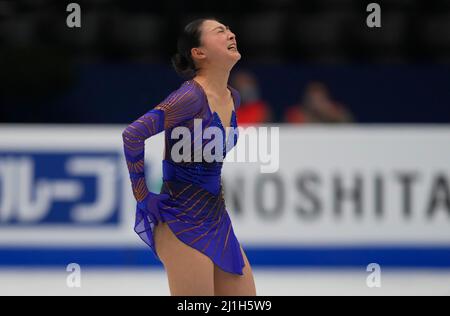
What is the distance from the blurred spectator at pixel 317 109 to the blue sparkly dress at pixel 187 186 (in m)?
3.92

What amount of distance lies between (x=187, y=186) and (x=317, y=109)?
160 inches

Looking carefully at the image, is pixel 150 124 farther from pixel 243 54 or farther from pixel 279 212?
pixel 243 54

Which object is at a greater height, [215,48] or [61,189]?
[215,48]

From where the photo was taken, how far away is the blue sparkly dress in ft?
10.9

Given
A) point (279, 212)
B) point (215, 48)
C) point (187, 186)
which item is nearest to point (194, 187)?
point (187, 186)

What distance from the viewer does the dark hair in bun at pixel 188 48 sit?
11.3 feet

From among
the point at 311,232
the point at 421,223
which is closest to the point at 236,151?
the point at 311,232

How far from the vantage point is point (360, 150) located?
6.48 metres

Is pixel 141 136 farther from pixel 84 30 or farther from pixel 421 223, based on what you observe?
pixel 84 30

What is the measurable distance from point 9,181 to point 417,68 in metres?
3.31

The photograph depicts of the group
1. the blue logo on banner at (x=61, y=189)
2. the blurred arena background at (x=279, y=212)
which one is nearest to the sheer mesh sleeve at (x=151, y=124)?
the blurred arena background at (x=279, y=212)

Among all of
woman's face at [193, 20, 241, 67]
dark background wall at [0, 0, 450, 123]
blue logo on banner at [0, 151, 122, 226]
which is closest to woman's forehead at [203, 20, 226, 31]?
woman's face at [193, 20, 241, 67]

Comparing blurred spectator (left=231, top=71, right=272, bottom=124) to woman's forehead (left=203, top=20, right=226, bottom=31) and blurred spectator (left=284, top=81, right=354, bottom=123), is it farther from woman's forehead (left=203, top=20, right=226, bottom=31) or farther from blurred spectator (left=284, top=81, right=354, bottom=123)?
woman's forehead (left=203, top=20, right=226, bottom=31)

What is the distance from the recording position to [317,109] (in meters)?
7.36
